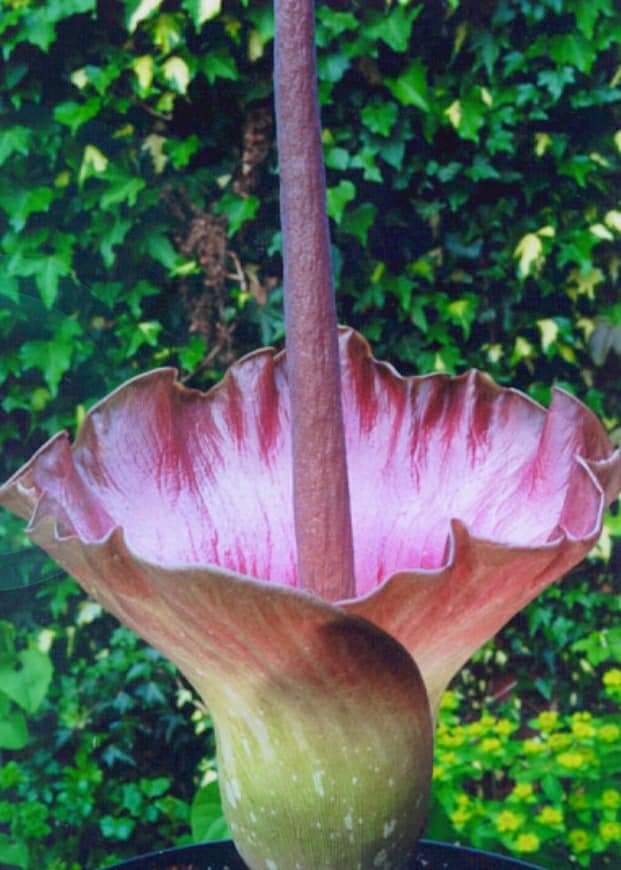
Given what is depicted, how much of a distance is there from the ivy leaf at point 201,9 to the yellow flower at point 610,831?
1080 millimetres

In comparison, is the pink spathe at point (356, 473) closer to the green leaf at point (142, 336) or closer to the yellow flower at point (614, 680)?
the yellow flower at point (614, 680)

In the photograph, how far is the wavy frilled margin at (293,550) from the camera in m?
0.34

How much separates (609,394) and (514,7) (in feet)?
1.88

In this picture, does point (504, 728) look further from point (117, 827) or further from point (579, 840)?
point (117, 827)

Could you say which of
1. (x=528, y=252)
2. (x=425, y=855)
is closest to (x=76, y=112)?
(x=528, y=252)

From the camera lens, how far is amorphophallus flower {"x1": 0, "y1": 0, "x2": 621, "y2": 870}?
343 mm

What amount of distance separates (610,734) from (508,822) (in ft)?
0.55

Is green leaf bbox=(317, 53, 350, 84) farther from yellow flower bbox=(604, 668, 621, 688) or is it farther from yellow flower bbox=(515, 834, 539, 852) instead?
yellow flower bbox=(515, 834, 539, 852)

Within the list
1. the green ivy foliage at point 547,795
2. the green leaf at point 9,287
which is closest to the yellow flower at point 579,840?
the green ivy foliage at point 547,795

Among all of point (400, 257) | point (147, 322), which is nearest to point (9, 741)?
point (147, 322)

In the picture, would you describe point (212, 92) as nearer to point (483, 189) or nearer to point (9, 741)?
point (483, 189)

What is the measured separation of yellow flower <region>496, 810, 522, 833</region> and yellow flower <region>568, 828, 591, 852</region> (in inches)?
2.7

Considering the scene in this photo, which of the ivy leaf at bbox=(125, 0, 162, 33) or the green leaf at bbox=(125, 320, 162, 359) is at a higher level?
the ivy leaf at bbox=(125, 0, 162, 33)

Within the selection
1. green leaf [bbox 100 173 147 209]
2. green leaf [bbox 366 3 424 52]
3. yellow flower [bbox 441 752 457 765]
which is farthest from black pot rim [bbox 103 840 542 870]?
green leaf [bbox 366 3 424 52]
